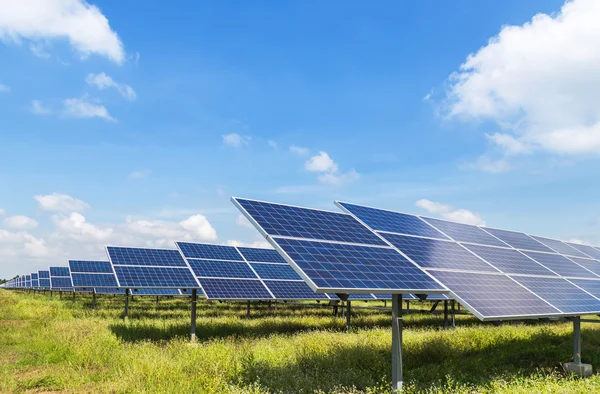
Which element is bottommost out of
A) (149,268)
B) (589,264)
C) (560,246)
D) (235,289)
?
(235,289)

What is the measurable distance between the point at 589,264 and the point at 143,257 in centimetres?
2718

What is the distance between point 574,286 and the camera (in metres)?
17.5

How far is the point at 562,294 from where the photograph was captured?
15.8m

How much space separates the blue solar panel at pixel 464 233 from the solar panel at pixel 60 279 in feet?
139

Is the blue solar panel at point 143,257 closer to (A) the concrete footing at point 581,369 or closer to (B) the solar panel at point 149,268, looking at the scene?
(B) the solar panel at point 149,268

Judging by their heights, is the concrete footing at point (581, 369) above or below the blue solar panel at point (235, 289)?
below

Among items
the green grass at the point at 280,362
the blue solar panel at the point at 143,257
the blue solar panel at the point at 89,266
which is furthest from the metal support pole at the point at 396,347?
the blue solar panel at the point at 89,266

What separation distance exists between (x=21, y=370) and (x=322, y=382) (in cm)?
1086

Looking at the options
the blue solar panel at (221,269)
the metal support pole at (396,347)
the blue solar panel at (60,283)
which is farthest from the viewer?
the blue solar panel at (60,283)

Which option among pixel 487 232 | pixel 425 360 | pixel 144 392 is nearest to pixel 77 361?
pixel 144 392

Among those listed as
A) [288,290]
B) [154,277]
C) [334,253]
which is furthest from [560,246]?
[154,277]

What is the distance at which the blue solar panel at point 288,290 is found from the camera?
27.6 m

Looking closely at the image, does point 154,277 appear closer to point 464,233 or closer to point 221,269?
point 221,269

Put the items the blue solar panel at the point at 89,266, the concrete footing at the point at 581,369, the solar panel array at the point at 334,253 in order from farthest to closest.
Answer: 1. the blue solar panel at the point at 89,266
2. the concrete footing at the point at 581,369
3. the solar panel array at the point at 334,253
